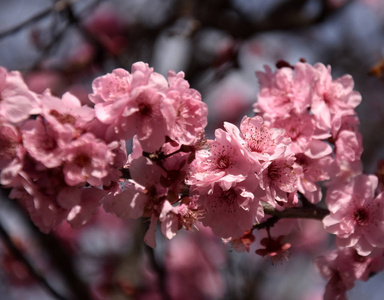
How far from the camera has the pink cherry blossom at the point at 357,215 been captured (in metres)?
1.55

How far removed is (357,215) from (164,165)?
0.78m

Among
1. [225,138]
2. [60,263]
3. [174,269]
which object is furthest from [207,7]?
[174,269]

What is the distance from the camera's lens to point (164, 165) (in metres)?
1.38

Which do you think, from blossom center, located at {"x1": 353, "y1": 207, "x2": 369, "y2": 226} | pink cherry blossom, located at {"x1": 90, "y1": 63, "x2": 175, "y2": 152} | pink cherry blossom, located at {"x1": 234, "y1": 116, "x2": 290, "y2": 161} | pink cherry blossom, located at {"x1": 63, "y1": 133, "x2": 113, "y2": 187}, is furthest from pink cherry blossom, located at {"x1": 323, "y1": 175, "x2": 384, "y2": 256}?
pink cherry blossom, located at {"x1": 63, "y1": 133, "x2": 113, "y2": 187}

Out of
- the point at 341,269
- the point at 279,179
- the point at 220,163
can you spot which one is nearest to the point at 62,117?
the point at 220,163

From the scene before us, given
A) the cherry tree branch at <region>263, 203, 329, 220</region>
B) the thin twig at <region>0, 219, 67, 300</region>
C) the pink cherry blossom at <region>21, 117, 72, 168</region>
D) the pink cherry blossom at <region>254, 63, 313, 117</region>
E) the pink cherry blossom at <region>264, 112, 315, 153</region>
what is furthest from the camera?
the thin twig at <region>0, 219, 67, 300</region>

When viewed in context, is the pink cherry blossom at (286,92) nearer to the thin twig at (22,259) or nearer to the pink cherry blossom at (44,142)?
the pink cherry blossom at (44,142)

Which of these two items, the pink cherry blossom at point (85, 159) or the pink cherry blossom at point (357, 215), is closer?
the pink cherry blossom at point (85, 159)

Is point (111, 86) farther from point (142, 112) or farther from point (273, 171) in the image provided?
point (273, 171)

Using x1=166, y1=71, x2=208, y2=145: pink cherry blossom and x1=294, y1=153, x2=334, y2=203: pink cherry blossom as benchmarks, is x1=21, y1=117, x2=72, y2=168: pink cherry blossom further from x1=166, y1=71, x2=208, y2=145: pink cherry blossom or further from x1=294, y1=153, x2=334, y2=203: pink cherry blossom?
x1=294, y1=153, x2=334, y2=203: pink cherry blossom

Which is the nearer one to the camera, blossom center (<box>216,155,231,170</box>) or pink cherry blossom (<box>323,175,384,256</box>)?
blossom center (<box>216,155,231,170</box>)

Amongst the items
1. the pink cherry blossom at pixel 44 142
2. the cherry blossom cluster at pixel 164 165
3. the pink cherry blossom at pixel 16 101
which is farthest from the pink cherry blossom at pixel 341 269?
the pink cherry blossom at pixel 16 101

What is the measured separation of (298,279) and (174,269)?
149 cm

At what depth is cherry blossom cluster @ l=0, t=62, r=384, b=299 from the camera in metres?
1.24
